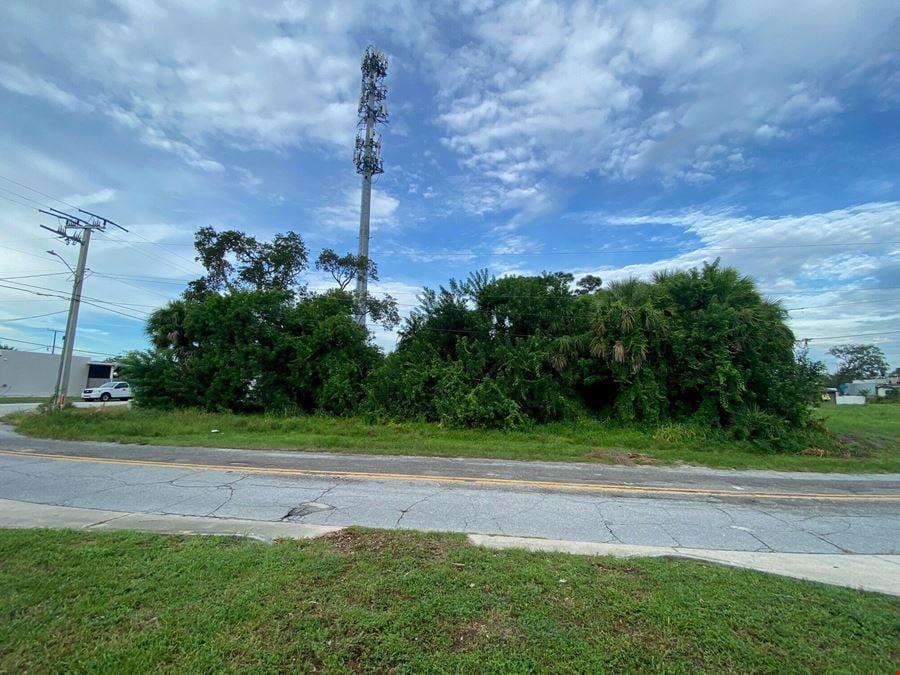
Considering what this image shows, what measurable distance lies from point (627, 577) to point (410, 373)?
1268cm

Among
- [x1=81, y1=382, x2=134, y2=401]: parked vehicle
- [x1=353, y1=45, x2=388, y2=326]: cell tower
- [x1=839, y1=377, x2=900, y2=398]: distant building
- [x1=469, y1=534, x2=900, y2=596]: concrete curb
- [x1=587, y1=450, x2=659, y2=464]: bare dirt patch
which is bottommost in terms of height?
[x1=469, y1=534, x2=900, y2=596]: concrete curb

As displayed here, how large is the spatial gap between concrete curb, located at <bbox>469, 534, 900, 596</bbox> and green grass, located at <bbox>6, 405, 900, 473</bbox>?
20.3 ft

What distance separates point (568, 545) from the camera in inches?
185

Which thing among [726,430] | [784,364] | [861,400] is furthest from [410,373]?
[861,400]

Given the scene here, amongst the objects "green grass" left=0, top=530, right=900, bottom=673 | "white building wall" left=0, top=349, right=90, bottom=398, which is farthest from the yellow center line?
"white building wall" left=0, top=349, right=90, bottom=398

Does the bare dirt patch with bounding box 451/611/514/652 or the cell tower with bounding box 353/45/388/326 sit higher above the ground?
the cell tower with bounding box 353/45/388/326

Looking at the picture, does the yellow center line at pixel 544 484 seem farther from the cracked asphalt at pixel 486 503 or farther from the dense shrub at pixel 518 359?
the dense shrub at pixel 518 359

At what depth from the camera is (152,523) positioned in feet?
16.9

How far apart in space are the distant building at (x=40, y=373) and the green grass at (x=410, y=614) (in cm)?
4846

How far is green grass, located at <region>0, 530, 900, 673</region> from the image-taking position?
252 cm

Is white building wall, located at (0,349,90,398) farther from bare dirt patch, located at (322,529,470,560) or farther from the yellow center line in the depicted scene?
bare dirt patch, located at (322,529,470,560)

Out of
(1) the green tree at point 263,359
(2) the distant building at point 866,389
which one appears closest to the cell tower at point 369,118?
(1) the green tree at point 263,359

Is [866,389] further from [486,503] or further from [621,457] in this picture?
[486,503]

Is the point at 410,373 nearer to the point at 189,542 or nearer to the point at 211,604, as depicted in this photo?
the point at 189,542
